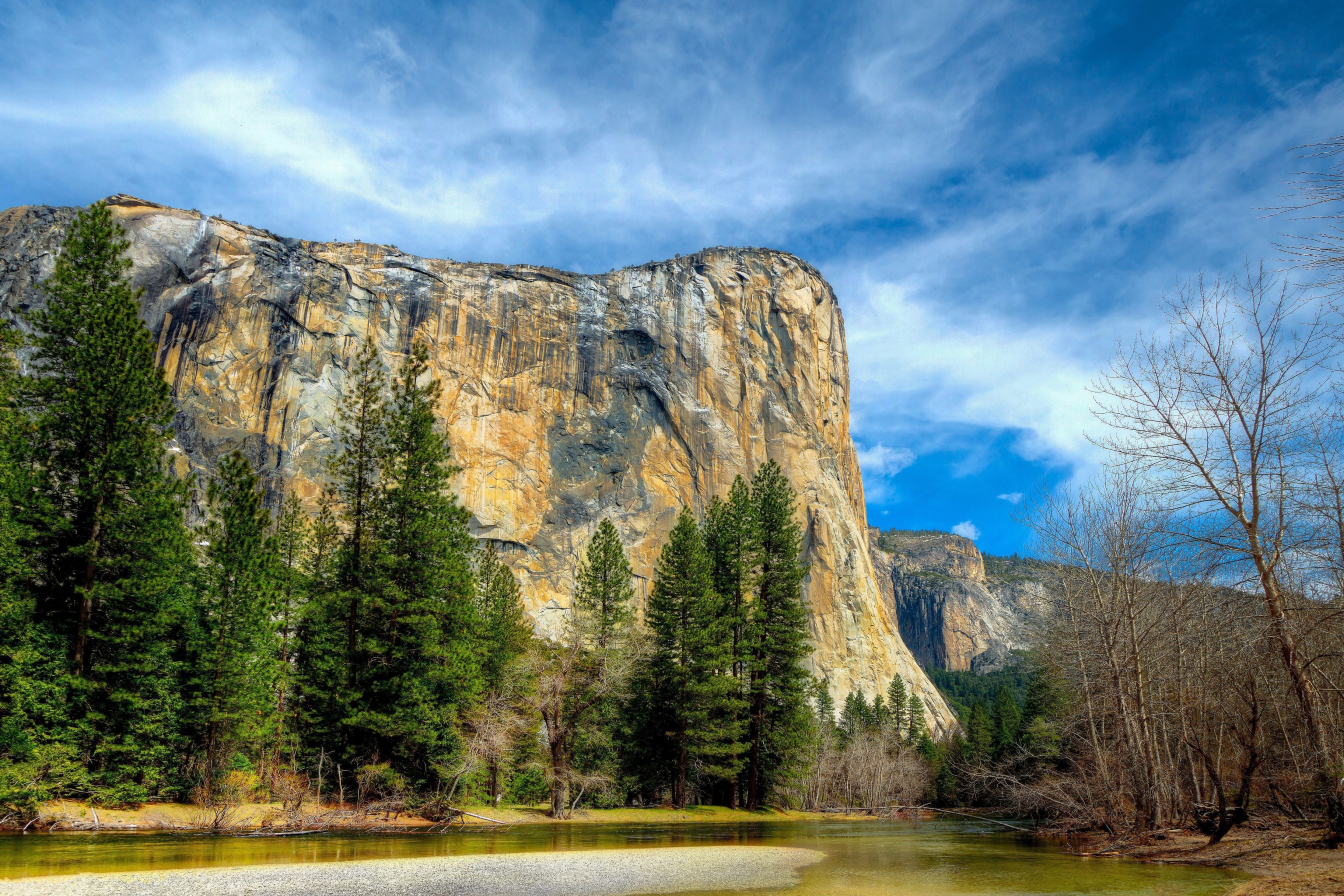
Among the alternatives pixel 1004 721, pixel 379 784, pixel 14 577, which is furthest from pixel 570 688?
pixel 1004 721

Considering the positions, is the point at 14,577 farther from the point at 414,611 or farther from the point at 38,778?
the point at 414,611

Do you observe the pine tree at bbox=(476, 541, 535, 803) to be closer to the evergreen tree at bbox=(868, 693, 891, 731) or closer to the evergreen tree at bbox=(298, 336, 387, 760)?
the evergreen tree at bbox=(298, 336, 387, 760)

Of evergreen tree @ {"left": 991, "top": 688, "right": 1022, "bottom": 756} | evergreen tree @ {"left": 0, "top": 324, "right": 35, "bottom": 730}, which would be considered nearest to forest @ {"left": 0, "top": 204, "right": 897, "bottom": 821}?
evergreen tree @ {"left": 0, "top": 324, "right": 35, "bottom": 730}

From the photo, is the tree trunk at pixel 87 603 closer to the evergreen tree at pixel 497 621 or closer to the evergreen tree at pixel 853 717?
the evergreen tree at pixel 497 621

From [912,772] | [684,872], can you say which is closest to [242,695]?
[684,872]

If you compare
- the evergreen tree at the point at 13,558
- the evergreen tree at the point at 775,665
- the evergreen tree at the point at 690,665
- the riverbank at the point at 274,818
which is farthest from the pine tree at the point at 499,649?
the evergreen tree at the point at 13,558

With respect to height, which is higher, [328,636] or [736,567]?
[736,567]

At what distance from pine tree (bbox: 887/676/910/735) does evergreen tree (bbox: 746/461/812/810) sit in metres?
51.1

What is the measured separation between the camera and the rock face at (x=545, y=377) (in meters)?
82.5

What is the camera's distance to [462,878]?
45.9 feet

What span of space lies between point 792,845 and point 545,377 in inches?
3250

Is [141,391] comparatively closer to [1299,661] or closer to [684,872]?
[684,872]

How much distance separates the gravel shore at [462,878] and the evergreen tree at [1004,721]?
57.3 m

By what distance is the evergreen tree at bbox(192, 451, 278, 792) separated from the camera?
24.5 metres
